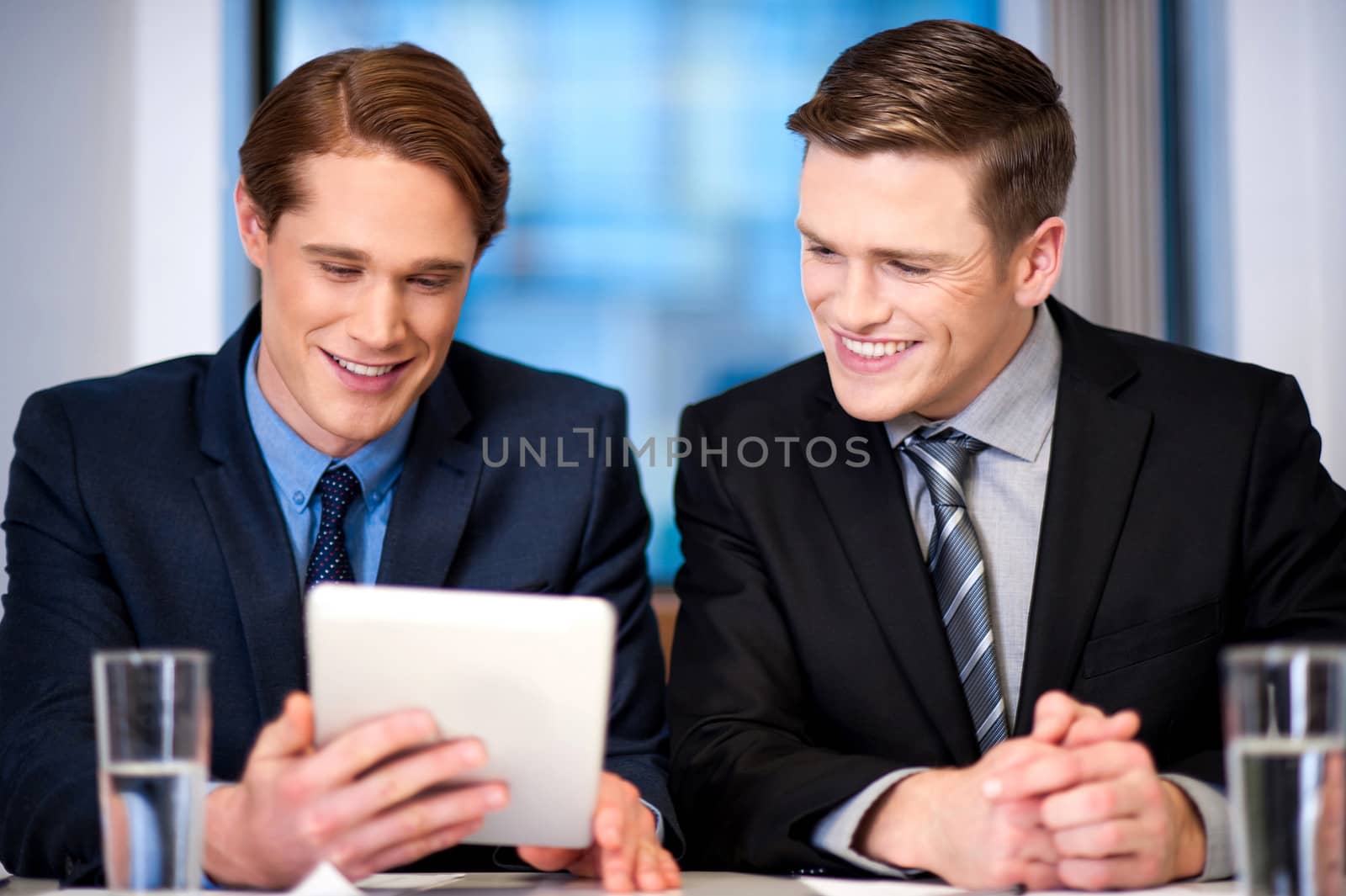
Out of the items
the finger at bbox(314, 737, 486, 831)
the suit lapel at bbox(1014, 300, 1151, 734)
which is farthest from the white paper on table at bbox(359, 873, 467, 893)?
the suit lapel at bbox(1014, 300, 1151, 734)

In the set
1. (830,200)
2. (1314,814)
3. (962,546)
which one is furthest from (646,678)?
(1314,814)

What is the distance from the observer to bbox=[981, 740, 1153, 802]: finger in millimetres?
1350

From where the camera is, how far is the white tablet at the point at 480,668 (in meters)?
1.16

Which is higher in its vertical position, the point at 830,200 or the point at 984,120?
the point at 984,120

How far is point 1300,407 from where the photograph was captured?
1988 millimetres

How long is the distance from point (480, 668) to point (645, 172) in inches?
138

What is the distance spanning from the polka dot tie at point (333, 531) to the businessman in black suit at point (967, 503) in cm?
52

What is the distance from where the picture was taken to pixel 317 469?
204 centimetres

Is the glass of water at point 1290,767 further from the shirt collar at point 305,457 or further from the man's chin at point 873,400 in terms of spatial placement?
the shirt collar at point 305,457

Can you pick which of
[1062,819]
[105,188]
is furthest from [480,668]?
[105,188]

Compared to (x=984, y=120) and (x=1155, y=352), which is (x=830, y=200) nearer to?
(x=984, y=120)

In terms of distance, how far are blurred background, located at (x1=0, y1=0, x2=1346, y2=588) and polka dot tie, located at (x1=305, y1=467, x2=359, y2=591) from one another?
1.59 m

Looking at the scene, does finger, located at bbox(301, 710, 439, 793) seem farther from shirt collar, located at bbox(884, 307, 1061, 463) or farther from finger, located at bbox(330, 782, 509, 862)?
shirt collar, located at bbox(884, 307, 1061, 463)

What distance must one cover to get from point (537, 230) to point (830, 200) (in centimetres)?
270
